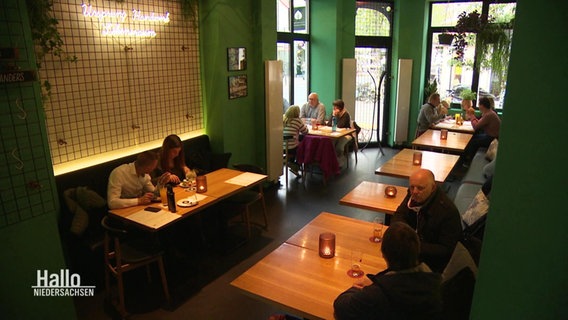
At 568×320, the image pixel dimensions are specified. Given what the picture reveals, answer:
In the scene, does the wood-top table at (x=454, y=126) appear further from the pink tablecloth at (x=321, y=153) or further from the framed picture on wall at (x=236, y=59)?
the framed picture on wall at (x=236, y=59)

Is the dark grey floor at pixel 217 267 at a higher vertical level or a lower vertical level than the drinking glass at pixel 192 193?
lower

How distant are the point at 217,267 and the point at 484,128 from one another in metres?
5.53

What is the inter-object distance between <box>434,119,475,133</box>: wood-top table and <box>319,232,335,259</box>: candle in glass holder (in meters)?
5.84

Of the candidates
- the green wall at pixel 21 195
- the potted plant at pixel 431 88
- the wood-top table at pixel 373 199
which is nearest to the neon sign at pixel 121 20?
the green wall at pixel 21 195

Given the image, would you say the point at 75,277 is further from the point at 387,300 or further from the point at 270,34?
the point at 270,34

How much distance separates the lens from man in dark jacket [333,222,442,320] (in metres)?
1.90

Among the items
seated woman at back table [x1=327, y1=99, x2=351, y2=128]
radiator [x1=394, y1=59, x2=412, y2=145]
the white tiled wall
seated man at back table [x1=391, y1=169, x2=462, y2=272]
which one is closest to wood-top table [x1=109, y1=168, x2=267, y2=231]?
the white tiled wall

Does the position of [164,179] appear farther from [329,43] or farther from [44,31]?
[329,43]

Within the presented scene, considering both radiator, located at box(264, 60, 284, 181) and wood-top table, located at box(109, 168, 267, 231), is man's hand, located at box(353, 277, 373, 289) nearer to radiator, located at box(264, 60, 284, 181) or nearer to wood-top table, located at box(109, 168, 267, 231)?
wood-top table, located at box(109, 168, 267, 231)

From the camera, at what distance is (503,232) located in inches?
58.6

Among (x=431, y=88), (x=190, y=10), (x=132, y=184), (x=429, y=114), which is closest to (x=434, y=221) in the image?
(x=132, y=184)

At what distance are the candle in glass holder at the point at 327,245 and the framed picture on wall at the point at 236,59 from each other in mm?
3768

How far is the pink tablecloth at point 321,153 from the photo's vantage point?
7.01m

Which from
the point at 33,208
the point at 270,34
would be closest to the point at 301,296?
the point at 33,208
